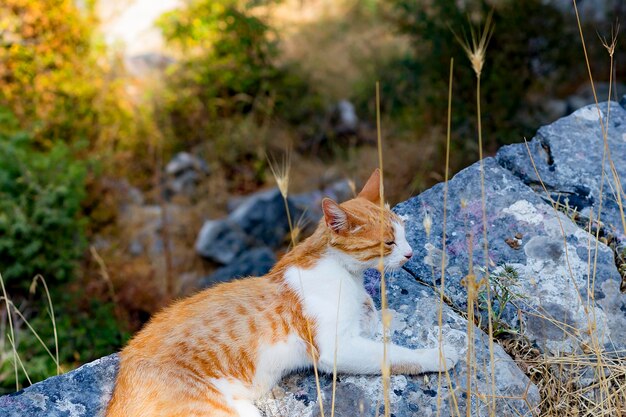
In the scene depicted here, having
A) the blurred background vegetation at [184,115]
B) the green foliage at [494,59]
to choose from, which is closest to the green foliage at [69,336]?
the blurred background vegetation at [184,115]

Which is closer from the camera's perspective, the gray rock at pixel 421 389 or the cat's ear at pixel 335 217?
the gray rock at pixel 421 389

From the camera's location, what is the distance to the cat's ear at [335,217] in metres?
2.88

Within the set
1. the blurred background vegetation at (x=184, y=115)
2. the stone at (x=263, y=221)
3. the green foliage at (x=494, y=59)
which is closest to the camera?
the blurred background vegetation at (x=184, y=115)

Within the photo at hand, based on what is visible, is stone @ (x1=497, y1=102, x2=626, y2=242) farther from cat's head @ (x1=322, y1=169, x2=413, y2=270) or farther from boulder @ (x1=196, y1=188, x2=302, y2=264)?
boulder @ (x1=196, y1=188, x2=302, y2=264)

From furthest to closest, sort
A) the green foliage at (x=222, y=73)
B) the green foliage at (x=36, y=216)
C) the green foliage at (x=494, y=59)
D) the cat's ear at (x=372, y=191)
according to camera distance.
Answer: the green foliage at (x=222, y=73) < the green foliage at (x=494, y=59) < the green foliage at (x=36, y=216) < the cat's ear at (x=372, y=191)

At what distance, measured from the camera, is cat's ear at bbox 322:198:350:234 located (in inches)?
113

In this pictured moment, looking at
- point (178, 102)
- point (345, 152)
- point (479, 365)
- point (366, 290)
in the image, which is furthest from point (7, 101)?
point (479, 365)

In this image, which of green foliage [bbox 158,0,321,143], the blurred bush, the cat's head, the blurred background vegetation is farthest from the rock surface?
green foliage [bbox 158,0,321,143]

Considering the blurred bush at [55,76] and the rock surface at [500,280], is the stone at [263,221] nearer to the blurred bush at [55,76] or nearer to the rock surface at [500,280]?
the blurred bush at [55,76]

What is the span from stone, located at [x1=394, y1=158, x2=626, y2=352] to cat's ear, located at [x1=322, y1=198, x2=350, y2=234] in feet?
1.23

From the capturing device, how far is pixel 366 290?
320cm

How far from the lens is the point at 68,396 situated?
270cm

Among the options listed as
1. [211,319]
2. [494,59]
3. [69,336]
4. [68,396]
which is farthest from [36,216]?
[494,59]

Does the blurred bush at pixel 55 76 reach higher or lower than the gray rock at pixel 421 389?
higher
